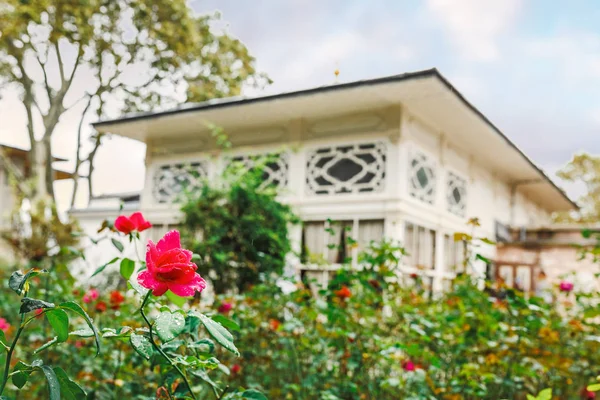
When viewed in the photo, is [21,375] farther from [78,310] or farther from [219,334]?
[219,334]

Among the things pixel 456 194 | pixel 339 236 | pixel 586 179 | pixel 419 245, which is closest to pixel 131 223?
pixel 339 236

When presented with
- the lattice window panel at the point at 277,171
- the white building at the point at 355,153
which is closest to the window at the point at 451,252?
the white building at the point at 355,153

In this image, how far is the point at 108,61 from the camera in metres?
15.7

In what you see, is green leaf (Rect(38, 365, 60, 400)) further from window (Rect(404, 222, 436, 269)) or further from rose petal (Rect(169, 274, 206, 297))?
window (Rect(404, 222, 436, 269))

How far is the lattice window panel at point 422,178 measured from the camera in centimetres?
782

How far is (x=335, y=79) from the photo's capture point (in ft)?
24.6

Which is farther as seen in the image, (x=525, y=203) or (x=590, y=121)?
(x=590, y=121)

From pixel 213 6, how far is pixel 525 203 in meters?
9.67

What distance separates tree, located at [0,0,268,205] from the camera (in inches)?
579

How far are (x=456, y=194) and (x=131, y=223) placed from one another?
8249 millimetres

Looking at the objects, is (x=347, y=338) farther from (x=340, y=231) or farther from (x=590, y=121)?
(x=590, y=121)

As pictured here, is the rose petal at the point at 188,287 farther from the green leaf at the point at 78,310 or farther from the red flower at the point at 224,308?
the red flower at the point at 224,308

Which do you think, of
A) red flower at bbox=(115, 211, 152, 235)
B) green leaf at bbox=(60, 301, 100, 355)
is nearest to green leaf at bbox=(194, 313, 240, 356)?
green leaf at bbox=(60, 301, 100, 355)

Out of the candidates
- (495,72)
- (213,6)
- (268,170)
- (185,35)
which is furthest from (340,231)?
(213,6)
